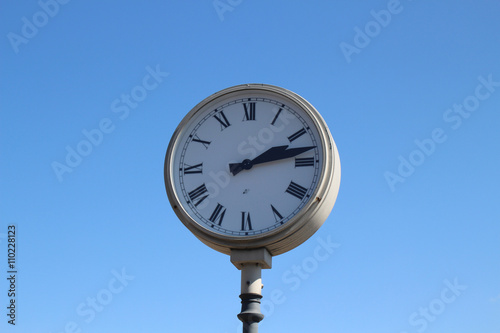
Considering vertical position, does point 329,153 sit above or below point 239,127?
below

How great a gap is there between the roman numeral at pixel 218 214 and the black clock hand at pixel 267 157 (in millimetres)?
372

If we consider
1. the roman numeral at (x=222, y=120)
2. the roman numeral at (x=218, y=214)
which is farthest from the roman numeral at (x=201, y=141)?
the roman numeral at (x=218, y=214)

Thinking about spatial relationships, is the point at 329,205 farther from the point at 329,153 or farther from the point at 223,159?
the point at 223,159

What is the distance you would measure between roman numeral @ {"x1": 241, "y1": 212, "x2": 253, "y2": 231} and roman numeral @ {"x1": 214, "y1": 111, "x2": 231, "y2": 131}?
3.25 feet

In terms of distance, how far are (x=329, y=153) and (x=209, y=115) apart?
4.48ft

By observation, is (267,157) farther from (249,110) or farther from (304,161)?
(249,110)

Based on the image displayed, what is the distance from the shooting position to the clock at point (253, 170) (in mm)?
6438

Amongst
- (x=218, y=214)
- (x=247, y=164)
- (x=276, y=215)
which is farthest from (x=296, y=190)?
(x=218, y=214)

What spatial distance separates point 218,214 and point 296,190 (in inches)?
30.3

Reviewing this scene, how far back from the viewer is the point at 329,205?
256 inches

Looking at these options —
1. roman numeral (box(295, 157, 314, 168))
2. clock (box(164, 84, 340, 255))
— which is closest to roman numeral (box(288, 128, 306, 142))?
clock (box(164, 84, 340, 255))

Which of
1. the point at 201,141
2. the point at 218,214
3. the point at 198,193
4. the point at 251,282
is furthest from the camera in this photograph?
the point at 201,141

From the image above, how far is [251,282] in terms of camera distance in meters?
6.46

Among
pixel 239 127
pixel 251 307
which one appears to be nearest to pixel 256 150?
pixel 239 127
